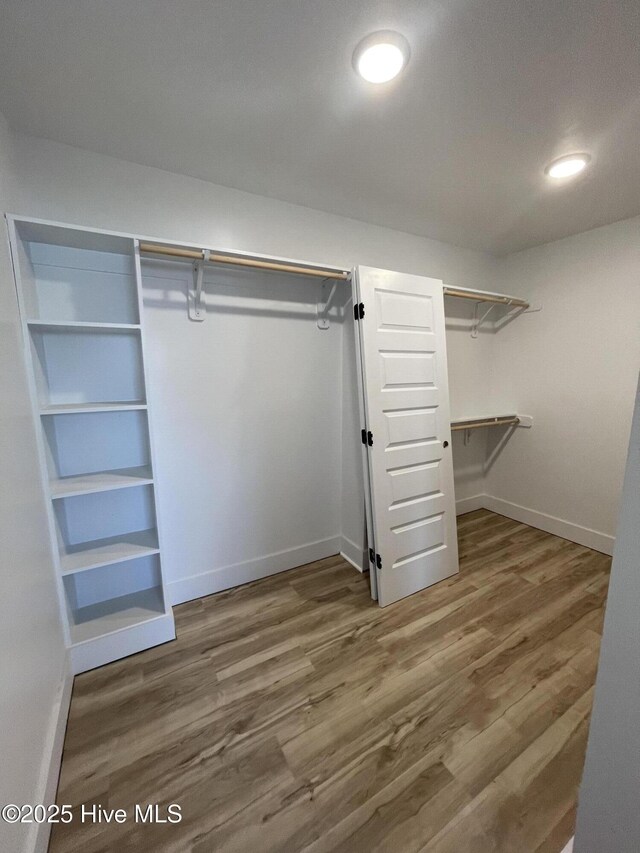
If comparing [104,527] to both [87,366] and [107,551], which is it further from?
[87,366]

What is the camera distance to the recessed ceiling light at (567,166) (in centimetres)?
159

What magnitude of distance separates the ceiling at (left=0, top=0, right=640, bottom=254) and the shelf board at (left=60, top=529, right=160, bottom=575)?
189 cm

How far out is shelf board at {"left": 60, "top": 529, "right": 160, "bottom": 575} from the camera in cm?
150

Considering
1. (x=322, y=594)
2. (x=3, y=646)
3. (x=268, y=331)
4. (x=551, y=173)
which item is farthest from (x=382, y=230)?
(x=3, y=646)

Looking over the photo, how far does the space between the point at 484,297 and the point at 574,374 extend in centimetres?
96

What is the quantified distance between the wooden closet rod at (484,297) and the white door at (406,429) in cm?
22

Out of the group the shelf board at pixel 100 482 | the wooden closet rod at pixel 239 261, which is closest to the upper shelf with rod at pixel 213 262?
the wooden closet rod at pixel 239 261

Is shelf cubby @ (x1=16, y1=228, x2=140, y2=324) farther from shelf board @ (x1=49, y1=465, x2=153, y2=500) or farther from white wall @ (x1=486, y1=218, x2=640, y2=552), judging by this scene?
white wall @ (x1=486, y1=218, x2=640, y2=552)

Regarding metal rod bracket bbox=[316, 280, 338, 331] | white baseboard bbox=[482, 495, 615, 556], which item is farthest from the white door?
white baseboard bbox=[482, 495, 615, 556]

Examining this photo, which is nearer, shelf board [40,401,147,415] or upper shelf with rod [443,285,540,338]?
shelf board [40,401,147,415]

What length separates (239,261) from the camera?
168 cm

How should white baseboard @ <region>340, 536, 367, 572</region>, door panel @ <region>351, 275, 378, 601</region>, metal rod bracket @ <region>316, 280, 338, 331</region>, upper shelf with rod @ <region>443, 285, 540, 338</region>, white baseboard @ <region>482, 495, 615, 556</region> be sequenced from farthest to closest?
Answer: white baseboard @ <region>482, 495, 615, 556</region>
upper shelf with rod @ <region>443, 285, 540, 338</region>
white baseboard @ <region>340, 536, 367, 572</region>
metal rod bracket @ <region>316, 280, 338, 331</region>
door panel @ <region>351, 275, 378, 601</region>

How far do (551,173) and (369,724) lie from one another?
9.15 ft

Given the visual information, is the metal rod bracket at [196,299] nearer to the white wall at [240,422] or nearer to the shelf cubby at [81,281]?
the white wall at [240,422]
